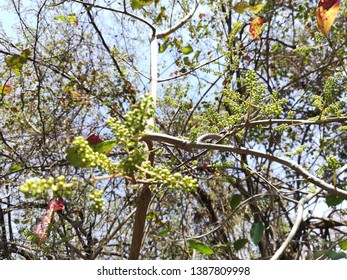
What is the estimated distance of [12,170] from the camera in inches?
99.0

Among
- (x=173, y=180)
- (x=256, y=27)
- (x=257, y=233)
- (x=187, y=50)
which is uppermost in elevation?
(x=187, y=50)

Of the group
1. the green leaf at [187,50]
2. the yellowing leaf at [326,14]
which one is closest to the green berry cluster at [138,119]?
the yellowing leaf at [326,14]

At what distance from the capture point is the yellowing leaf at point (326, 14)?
128cm

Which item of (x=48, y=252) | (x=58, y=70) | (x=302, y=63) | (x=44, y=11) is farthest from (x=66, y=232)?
(x=302, y=63)

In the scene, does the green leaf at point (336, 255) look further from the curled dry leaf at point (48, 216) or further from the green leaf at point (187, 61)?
the green leaf at point (187, 61)

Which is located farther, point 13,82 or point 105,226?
point 13,82

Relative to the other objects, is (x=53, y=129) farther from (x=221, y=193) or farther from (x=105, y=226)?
(x=221, y=193)

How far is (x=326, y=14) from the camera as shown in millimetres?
1292

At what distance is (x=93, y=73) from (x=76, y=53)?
0.56 feet

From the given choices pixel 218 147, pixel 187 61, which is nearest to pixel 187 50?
pixel 187 61

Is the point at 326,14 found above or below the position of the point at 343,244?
above

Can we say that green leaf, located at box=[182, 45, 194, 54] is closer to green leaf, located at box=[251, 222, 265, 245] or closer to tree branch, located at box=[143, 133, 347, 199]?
green leaf, located at box=[251, 222, 265, 245]

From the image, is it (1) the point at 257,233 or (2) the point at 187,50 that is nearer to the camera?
(1) the point at 257,233

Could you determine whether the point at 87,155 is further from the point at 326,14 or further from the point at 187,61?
the point at 187,61
